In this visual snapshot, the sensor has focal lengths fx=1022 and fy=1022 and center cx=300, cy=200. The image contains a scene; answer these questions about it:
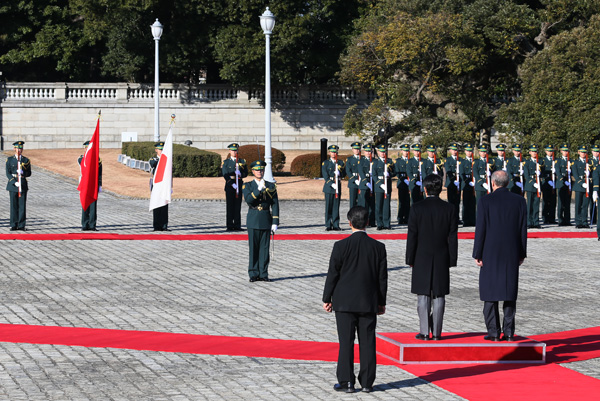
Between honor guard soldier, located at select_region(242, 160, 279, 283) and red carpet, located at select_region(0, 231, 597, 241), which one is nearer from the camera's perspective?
honor guard soldier, located at select_region(242, 160, 279, 283)

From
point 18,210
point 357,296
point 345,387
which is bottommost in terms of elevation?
point 345,387

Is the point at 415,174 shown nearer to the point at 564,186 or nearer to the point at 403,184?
the point at 403,184

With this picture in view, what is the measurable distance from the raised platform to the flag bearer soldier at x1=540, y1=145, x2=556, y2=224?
13.5 meters

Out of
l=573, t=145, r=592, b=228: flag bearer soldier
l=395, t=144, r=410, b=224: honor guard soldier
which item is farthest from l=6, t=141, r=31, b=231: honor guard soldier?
l=573, t=145, r=592, b=228: flag bearer soldier

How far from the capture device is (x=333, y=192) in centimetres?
A: 2122

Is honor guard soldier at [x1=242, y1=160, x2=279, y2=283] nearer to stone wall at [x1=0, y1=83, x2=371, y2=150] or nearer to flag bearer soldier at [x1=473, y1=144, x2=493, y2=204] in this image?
flag bearer soldier at [x1=473, y1=144, x2=493, y2=204]

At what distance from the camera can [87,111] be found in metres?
45.0

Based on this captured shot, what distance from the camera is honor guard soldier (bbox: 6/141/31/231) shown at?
67.2 feet

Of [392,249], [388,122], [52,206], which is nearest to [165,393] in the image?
[392,249]

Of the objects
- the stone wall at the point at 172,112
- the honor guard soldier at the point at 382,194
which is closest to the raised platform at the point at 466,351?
the honor guard soldier at the point at 382,194

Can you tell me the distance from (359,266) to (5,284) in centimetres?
705

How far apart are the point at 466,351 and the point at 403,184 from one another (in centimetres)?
Result: 1254

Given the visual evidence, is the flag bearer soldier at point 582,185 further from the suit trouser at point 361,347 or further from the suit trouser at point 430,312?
the suit trouser at point 361,347

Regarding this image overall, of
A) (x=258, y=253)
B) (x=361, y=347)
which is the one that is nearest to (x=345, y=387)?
(x=361, y=347)
